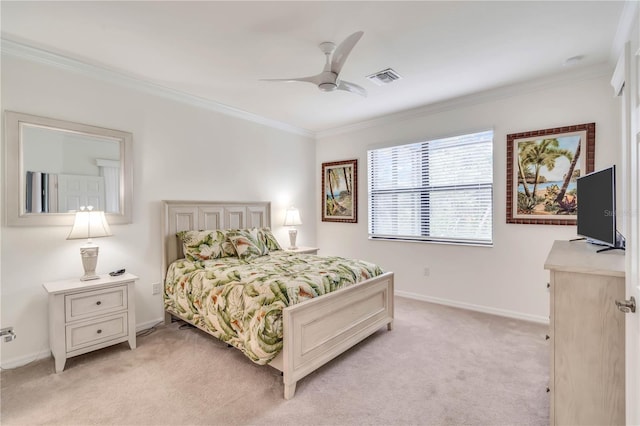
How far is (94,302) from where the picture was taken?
2.54 meters

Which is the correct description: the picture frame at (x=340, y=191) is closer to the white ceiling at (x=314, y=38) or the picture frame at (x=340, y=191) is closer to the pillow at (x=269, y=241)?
the pillow at (x=269, y=241)

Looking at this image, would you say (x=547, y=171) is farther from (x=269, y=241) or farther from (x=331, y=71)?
(x=269, y=241)

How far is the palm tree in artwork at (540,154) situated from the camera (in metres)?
3.17

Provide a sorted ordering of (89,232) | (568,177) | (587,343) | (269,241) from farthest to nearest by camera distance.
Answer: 1. (269,241)
2. (568,177)
3. (89,232)
4. (587,343)

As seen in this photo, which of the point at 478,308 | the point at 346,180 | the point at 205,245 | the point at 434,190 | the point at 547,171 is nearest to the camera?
the point at 547,171

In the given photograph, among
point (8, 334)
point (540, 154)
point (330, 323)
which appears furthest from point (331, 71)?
point (8, 334)

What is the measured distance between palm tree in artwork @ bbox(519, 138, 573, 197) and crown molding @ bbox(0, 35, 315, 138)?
3400 millimetres

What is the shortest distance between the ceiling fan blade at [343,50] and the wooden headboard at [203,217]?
232 cm

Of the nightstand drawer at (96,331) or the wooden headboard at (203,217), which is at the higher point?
the wooden headboard at (203,217)

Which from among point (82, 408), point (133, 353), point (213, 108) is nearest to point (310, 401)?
point (82, 408)

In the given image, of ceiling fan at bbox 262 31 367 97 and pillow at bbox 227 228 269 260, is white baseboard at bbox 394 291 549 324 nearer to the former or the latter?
pillow at bbox 227 228 269 260

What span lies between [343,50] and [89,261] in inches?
108

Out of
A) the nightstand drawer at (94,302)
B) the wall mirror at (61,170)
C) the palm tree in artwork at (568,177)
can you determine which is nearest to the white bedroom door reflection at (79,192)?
the wall mirror at (61,170)

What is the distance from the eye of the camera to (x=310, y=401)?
203 centimetres
